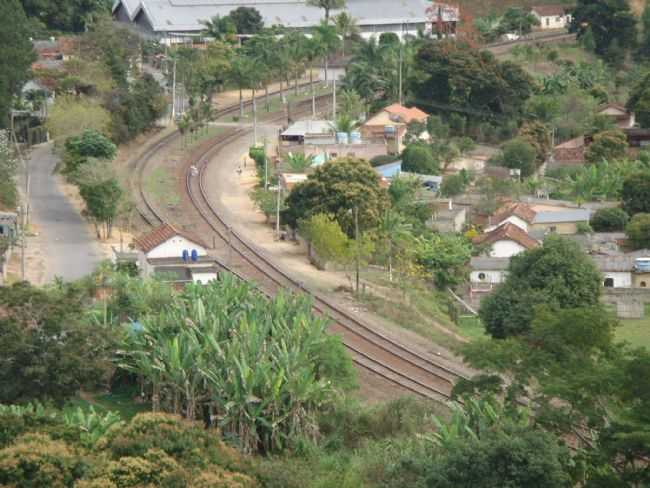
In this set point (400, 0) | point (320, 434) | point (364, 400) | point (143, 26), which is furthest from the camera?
point (400, 0)

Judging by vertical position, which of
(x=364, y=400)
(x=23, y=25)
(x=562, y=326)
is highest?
(x=23, y=25)

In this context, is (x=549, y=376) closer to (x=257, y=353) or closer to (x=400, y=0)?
(x=257, y=353)

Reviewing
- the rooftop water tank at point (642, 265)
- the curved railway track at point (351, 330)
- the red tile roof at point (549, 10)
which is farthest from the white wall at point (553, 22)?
the rooftop water tank at point (642, 265)

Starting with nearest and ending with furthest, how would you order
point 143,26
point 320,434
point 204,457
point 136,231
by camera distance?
point 204,457 → point 320,434 → point 136,231 → point 143,26

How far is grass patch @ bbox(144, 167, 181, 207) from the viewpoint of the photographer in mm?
67625

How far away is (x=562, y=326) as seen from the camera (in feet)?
126

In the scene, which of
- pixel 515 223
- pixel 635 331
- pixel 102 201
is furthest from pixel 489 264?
pixel 102 201

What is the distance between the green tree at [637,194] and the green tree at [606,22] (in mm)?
34642

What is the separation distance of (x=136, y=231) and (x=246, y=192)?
29.8 ft

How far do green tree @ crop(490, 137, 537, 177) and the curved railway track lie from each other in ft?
46.4

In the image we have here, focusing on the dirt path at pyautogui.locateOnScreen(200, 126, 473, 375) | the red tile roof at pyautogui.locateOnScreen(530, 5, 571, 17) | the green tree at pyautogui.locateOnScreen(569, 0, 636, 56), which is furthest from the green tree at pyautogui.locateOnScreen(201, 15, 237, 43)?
the red tile roof at pyautogui.locateOnScreen(530, 5, 571, 17)

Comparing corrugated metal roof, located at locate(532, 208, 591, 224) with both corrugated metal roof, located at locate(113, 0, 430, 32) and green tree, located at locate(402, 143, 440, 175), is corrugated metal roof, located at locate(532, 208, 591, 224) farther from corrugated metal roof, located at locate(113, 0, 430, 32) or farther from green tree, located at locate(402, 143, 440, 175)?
corrugated metal roof, located at locate(113, 0, 430, 32)

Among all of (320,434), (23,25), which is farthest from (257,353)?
(23,25)

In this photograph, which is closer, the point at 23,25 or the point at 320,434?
the point at 320,434
